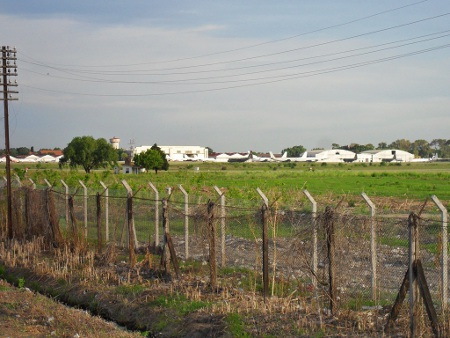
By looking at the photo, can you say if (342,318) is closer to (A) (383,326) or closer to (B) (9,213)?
(A) (383,326)

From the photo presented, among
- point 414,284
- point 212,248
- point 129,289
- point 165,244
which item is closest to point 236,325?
point 414,284

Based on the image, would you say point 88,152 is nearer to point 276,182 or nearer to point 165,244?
point 276,182

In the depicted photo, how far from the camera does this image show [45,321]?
1300 centimetres

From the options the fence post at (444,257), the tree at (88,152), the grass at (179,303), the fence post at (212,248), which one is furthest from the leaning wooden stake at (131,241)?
the tree at (88,152)

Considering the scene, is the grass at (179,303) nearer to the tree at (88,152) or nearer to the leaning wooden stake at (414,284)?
→ the leaning wooden stake at (414,284)

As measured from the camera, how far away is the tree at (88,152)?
373 feet

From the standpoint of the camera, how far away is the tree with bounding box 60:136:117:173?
11356cm

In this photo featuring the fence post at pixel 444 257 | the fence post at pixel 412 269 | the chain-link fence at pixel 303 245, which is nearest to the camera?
the fence post at pixel 412 269

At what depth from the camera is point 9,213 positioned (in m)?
26.8

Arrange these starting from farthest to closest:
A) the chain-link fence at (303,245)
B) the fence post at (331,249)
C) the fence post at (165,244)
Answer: the fence post at (165,244)
the chain-link fence at (303,245)
the fence post at (331,249)

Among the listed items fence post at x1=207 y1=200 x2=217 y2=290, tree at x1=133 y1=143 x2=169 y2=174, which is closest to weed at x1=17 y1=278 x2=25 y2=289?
fence post at x1=207 y1=200 x2=217 y2=290

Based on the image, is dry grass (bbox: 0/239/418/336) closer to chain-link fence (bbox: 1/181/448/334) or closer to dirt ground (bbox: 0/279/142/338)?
dirt ground (bbox: 0/279/142/338)

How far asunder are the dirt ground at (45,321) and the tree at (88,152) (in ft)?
329

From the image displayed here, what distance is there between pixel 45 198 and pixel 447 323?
1760 cm
